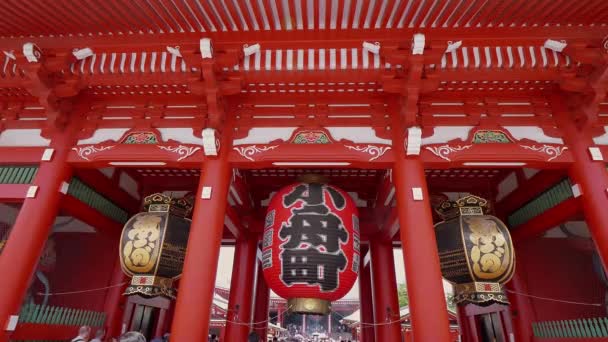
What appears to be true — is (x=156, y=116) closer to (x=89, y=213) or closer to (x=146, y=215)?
(x=146, y=215)

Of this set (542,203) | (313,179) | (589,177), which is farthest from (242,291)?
(589,177)

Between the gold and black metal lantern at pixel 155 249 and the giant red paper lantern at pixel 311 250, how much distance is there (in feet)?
4.82

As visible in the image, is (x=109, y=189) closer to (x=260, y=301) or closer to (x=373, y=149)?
(x=260, y=301)

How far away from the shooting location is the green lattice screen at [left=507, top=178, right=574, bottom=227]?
18.5 feet

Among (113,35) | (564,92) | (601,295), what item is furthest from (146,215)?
(601,295)

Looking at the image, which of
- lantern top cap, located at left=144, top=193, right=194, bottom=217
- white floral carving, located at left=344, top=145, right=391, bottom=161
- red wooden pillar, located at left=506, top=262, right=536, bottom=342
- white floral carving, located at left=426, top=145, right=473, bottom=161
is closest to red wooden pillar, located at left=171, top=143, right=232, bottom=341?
lantern top cap, located at left=144, top=193, right=194, bottom=217

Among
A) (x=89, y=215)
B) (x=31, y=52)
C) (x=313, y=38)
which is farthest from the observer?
(x=89, y=215)

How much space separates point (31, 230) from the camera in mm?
5078

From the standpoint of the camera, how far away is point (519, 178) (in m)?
7.13

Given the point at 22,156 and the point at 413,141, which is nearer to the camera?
the point at 413,141

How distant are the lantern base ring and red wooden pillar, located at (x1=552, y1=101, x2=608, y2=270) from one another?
3794mm

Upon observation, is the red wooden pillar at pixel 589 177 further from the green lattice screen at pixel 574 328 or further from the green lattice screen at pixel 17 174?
the green lattice screen at pixel 17 174

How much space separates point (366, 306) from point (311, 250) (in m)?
6.02

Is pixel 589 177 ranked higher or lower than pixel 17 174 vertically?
lower
